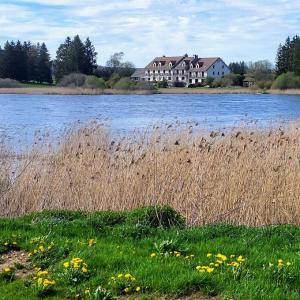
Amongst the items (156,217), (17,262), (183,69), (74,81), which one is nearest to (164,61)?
(183,69)

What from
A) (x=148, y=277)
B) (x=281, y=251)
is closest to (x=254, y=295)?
(x=148, y=277)

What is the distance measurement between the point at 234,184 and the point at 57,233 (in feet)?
12.6

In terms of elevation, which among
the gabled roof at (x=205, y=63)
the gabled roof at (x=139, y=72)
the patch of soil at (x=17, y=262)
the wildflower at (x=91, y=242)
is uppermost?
the gabled roof at (x=205, y=63)

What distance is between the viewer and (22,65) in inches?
3450

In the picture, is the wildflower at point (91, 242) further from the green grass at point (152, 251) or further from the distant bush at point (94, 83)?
the distant bush at point (94, 83)

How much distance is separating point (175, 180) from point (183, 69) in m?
103

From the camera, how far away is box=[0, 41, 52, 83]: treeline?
285ft

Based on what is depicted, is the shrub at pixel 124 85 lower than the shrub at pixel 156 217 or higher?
higher

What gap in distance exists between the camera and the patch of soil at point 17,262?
5.16 meters

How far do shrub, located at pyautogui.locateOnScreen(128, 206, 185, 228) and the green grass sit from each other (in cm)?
1

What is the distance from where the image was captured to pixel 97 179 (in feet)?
33.3

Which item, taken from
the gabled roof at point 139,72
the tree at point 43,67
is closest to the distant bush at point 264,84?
the tree at point 43,67

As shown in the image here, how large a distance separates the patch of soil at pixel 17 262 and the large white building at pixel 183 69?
102m

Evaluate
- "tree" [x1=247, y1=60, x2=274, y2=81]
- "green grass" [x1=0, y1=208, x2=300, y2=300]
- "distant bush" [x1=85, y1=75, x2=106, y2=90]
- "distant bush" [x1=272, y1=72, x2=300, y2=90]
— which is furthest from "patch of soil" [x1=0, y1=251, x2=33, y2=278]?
"tree" [x1=247, y1=60, x2=274, y2=81]
